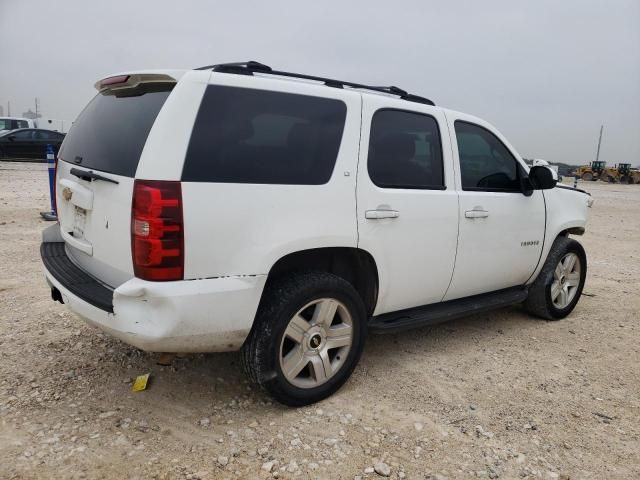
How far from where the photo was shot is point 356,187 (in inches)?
112

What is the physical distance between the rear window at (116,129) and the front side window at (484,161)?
7.12ft

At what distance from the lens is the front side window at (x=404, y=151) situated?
9.91ft

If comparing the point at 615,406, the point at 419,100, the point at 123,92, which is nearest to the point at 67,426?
the point at 123,92

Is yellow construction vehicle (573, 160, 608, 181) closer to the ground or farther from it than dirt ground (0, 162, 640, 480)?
farther from it

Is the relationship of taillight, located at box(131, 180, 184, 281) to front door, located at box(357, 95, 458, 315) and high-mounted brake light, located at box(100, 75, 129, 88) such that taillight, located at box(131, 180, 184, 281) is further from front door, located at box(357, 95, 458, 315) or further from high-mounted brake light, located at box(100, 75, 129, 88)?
front door, located at box(357, 95, 458, 315)

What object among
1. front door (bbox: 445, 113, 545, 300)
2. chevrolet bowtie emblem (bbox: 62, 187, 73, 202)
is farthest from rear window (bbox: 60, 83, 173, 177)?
front door (bbox: 445, 113, 545, 300)

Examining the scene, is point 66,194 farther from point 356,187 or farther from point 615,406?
point 615,406

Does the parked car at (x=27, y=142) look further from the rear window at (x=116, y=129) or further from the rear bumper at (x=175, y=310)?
the rear bumper at (x=175, y=310)

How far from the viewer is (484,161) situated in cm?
378

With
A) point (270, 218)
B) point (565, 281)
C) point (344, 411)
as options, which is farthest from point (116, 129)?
point (565, 281)

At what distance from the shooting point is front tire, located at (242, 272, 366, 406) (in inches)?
102

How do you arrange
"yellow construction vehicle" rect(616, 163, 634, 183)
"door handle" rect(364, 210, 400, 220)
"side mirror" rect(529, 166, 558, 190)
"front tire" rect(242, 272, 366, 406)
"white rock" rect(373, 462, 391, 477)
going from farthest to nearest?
"yellow construction vehicle" rect(616, 163, 634, 183)
"side mirror" rect(529, 166, 558, 190)
"door handle" rect(364, 210, 400, 220)
"front tire" rect(242, 272, 366, 406)
"white rock" rect(373, 462, 391, 477)

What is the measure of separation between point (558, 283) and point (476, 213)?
63.9 inches

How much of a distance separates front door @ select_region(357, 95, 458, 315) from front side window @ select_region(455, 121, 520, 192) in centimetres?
20
